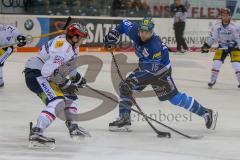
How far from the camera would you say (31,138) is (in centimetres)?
555

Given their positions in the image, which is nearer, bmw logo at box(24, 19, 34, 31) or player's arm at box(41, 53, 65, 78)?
player's arm at box(41, 53, 65, 78)

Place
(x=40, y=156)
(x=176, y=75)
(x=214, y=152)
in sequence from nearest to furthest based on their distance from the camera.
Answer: (x=40, y=156) < (x=214, y=152) < (x=176, y=75)

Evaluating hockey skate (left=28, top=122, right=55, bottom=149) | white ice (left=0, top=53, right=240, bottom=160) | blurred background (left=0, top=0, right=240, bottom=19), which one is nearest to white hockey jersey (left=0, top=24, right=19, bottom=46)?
white ice (left=0, top=53, right=240, bottom=160)

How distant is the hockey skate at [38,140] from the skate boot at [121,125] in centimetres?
106

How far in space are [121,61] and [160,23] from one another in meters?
3.21

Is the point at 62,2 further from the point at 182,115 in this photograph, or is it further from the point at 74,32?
the point at 74,32

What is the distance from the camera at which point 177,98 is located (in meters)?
6.48

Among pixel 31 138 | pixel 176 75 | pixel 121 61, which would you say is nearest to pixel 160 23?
pixel 121 61

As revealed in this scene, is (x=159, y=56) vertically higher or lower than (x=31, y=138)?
higher

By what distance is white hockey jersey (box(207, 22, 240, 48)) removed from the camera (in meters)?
9.73

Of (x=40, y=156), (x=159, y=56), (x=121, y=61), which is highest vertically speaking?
(x=159, y=56)

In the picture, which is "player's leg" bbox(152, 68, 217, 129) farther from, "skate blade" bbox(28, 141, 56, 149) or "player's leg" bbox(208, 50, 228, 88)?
"player's leg" bbox(208, 50, 228, 88)

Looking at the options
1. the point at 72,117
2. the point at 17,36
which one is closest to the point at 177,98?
the point at 72,117

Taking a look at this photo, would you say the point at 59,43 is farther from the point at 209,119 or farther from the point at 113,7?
the point at 113,7
